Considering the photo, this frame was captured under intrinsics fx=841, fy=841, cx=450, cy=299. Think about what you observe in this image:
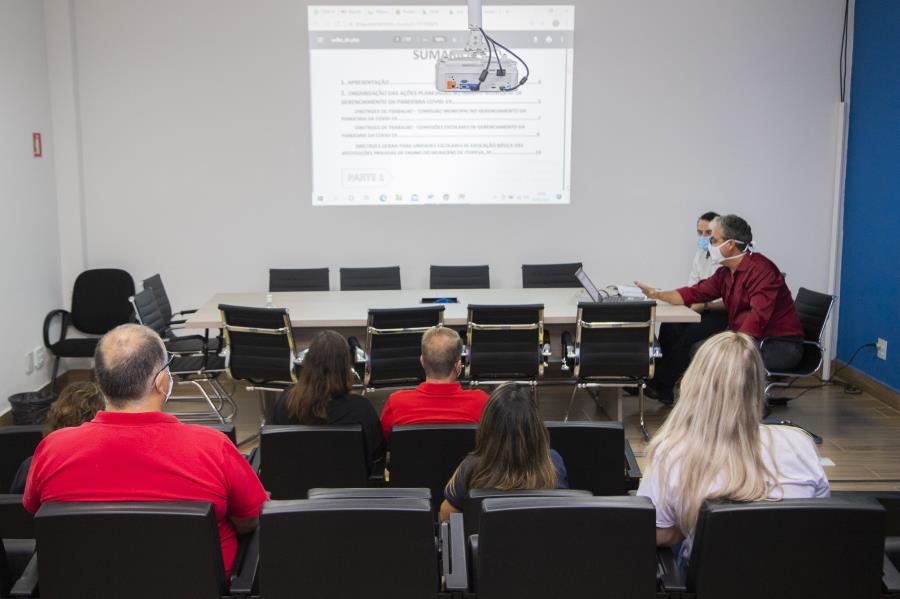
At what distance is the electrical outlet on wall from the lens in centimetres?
644

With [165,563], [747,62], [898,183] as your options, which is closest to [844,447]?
[898,183]

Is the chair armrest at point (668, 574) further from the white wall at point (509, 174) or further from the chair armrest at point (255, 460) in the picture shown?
the white wall at point (509, 174)

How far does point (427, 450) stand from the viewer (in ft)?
9.93

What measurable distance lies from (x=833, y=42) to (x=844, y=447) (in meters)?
3.54

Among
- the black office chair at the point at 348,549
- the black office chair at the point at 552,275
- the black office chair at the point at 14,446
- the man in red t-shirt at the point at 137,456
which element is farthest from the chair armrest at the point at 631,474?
the black office chair at the point at 552,275

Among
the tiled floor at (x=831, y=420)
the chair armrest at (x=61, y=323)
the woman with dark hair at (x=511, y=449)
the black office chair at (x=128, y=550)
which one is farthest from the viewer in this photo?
the chair armrest at (x=61, y=323)

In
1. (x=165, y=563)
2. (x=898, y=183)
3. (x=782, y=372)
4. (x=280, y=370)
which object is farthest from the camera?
(x=898, y=183)

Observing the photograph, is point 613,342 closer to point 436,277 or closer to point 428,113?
point 436,277

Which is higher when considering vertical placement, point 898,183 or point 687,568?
point 898,183

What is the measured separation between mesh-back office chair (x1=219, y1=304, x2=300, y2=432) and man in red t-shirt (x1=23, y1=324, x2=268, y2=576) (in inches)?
102

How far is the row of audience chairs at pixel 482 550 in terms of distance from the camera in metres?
2.04

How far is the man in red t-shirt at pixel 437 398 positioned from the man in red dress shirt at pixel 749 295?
254 cm

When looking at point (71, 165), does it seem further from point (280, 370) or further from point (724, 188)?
point (724, 188)

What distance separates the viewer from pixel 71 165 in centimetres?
689
